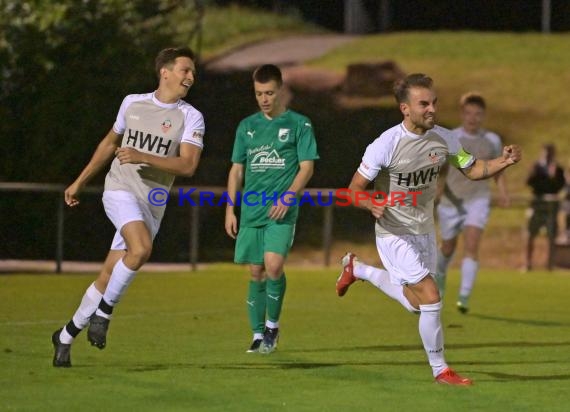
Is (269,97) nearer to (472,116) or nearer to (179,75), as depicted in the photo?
(179,75)

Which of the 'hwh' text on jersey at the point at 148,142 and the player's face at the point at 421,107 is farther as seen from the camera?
the 'hwh' text on jersey at the point at 148,142

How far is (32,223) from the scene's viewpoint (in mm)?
21766

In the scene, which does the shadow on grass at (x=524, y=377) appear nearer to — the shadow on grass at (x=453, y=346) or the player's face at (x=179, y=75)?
the shadow on grass at (x=453, y=346)

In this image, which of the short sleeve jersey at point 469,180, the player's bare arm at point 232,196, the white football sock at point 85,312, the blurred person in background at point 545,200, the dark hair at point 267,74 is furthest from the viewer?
the blurred person in background at point 545,200

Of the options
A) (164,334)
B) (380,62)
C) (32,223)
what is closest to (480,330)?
(164,334)

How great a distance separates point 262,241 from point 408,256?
197 cm

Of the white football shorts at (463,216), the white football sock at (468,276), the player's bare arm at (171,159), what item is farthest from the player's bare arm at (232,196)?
the white football sock at (468,276)

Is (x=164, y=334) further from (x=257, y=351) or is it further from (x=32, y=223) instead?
(x=32, y=223)

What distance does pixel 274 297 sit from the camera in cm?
1205

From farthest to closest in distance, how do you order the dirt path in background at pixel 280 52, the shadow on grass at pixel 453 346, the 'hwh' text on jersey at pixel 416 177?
1. the dirt path in background at pixel 280 52
2. the shadow on grass at pixel 453 346
3. the 'hwh' text on jersey at pixel 416 177

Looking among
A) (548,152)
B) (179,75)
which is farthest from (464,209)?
(548,152)

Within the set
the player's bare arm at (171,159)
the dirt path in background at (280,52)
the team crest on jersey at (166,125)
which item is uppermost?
the dirt path in background at (280,52)

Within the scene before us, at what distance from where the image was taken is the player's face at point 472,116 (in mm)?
15930

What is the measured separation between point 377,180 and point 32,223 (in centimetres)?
1190
